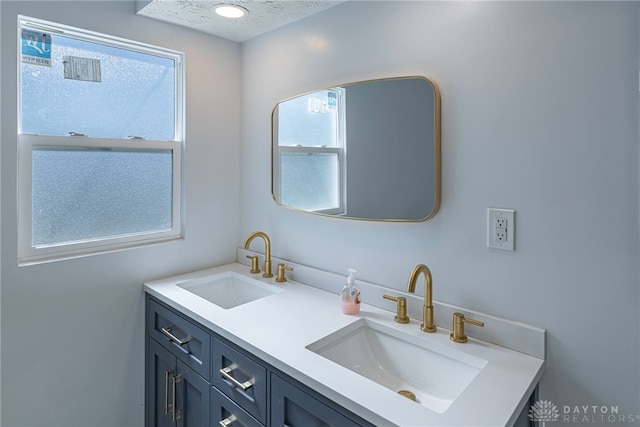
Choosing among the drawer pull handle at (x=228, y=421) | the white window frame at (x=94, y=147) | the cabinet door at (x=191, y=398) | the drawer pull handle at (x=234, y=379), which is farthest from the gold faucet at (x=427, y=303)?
the white window frame at (x=94, y=147)

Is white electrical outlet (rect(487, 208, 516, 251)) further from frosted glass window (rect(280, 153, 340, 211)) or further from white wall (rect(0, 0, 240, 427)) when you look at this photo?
white wall (rect(0, 0, 240, 427))

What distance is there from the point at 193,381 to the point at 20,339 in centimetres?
71

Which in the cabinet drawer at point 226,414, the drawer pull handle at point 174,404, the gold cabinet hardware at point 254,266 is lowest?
the drawer pull handle at point 174,404

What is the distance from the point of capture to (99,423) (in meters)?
1.72

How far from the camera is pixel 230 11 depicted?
5.50 feet

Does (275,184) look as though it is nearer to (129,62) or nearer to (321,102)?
(321,102)

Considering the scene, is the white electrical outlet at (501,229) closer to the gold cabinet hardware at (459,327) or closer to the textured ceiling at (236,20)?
the gold cabinet hardware at (459,327)

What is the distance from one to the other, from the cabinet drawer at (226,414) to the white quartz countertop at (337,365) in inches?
9.2

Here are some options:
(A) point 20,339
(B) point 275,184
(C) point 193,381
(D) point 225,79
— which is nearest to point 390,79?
(B) point 275,184

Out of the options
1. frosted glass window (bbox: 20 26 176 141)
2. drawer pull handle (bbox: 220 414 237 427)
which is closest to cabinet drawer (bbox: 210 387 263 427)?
drawer pull handle (bbox: 220 414 237 427)

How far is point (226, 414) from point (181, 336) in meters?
0.40

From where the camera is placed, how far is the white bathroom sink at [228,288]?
182 cm

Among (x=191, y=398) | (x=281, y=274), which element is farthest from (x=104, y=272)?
(x=281, y=274)

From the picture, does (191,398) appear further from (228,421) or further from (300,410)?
(300,410)
